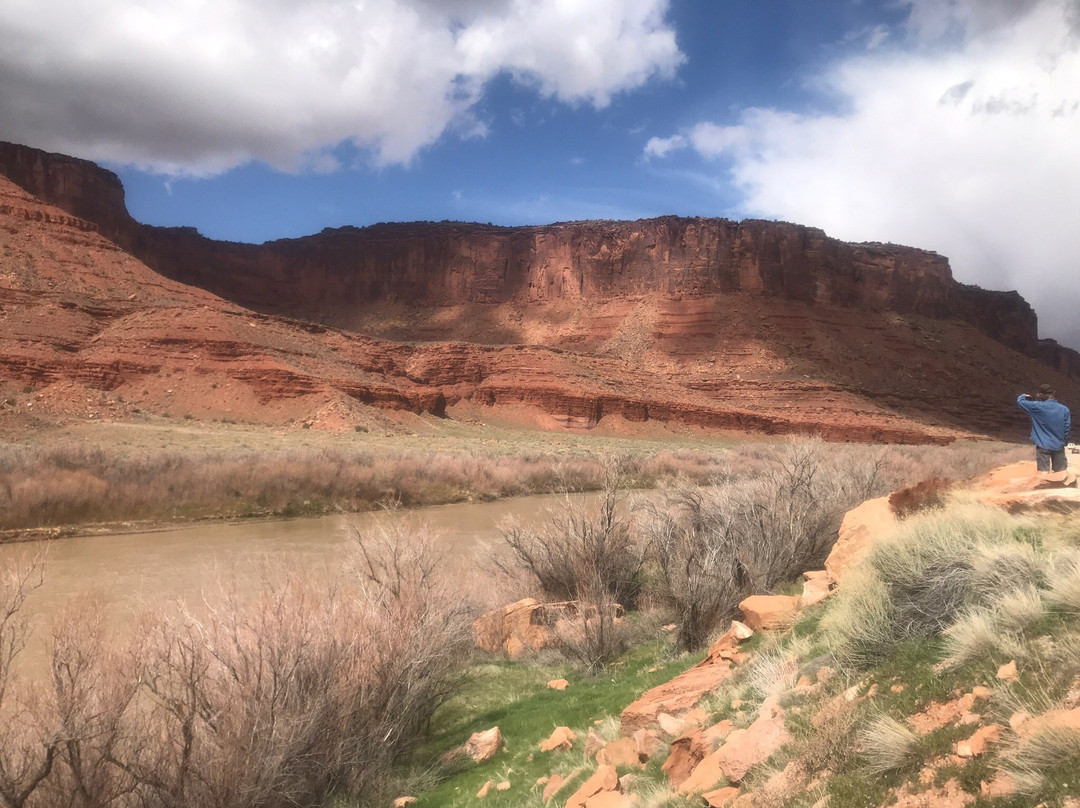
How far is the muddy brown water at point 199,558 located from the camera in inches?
429

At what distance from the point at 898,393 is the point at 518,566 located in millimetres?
67336

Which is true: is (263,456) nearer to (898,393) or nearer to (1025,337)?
(898,393)

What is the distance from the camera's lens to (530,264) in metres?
98.6

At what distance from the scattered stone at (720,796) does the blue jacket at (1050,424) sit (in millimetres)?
7484

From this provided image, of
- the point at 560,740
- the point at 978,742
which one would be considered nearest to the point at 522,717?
the point at 560,740

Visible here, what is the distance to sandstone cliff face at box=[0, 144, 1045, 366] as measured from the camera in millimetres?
81688

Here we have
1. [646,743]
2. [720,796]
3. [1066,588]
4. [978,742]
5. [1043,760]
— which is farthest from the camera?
[646,743]

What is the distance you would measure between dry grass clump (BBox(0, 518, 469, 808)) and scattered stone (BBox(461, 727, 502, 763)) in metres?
0.57

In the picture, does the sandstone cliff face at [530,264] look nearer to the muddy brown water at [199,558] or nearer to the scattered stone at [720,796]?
the muddy brown water at [199,558]

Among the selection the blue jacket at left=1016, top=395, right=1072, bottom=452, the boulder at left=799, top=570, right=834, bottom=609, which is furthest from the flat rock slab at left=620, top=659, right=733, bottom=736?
the blue jacket at left=1016, top=395, right=1072, bottom=452

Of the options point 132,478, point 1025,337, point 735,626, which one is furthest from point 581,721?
point 1025,337

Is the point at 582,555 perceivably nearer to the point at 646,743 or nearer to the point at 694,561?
the point at 694,561

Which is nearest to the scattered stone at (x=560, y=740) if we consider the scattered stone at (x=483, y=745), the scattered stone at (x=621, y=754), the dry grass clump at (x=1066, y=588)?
the scattered stone at (x=483, y=745)

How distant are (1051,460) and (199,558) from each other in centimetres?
1510
